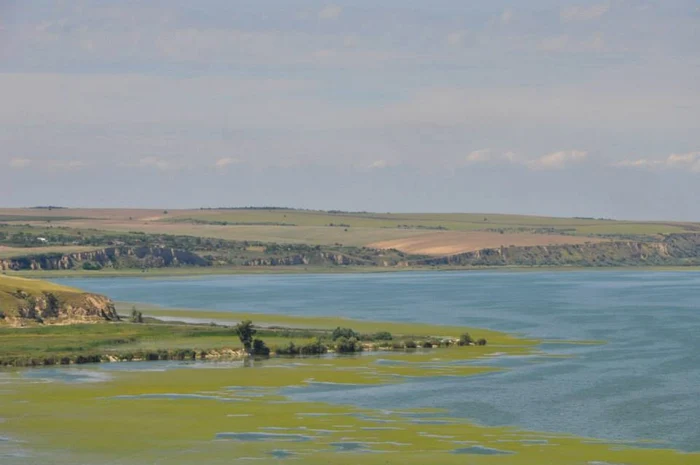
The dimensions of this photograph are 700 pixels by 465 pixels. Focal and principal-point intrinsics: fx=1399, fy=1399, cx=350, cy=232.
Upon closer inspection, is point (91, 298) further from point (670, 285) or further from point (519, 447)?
point (670, 285)

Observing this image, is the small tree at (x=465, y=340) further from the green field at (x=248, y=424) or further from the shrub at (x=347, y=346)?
the green field at (x=248, y=424)

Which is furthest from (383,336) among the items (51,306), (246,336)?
(51,306)

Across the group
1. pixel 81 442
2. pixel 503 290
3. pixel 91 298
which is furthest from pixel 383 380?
pixel 503 290

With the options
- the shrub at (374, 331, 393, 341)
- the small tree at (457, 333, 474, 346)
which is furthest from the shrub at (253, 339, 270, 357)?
the small tree at (457, 333, 474, 346)

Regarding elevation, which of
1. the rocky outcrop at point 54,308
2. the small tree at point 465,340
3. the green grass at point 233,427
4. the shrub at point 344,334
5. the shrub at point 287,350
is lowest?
the green grass at point 233,427

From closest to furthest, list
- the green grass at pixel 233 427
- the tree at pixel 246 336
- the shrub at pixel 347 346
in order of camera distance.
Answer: the green grass at pixel 233 427 < the tree at pixel 246 336 < the shrub at pixel 347 346

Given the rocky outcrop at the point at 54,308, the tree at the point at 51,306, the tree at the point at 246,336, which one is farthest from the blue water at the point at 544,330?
the tree at the point at 51,306

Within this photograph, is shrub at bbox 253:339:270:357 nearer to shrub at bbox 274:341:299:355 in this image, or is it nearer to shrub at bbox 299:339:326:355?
shrub at bbox 274:341:299:355
